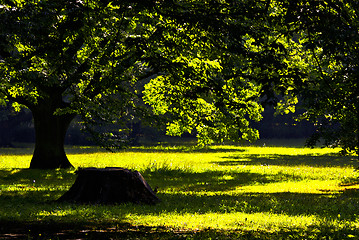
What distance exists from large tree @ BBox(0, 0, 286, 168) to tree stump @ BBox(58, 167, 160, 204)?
2996mm

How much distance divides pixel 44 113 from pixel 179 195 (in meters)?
13.9

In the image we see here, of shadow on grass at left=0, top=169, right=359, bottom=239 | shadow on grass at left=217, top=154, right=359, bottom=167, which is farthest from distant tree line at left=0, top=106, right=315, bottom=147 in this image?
shadow on grass at left=0, top=169, right=359, bottom=239

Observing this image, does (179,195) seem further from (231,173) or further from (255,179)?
(231,173)

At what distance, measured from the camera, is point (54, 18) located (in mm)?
16672

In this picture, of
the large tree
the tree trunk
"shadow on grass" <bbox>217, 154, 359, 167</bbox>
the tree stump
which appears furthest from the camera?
"shadow on grass" <bbox>217, 154, 359, 167</bbox>

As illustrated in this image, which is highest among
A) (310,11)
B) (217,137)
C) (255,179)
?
(310,11)

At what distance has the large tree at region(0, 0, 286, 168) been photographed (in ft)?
40.2

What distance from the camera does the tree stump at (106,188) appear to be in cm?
1689

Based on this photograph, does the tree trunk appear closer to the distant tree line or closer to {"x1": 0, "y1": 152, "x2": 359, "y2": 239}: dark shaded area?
{"x1": 0, "y1": 152, "x2": 359, "y2": 239}: dark shaded area

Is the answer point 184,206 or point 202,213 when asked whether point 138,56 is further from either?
point 184,206

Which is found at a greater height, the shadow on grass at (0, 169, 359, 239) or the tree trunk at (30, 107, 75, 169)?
the tree trunk at (30, 107, 75, 169)

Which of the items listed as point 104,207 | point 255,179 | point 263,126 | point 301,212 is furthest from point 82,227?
point 263,126

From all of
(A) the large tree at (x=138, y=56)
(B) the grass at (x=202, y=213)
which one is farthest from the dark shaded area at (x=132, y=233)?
(A) the large tree at (x=138, y=56)

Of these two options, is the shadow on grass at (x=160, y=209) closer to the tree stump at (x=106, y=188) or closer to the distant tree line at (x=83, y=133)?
the tree stump at (x=106, y=188)
